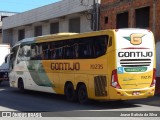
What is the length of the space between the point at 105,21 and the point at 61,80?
1186 centimetres

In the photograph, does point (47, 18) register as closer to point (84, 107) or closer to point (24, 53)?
point (24, 53)

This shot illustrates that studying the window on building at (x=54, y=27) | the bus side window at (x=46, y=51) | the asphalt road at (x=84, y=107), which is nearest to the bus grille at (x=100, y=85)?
the asphalt road at (x=84, y=107)

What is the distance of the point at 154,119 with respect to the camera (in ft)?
39.9

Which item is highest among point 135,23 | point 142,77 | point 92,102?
point 135,23

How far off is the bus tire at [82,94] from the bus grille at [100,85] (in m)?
0.92

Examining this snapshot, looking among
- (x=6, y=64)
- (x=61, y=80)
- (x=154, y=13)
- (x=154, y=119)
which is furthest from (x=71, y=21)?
(x=154, y=119)

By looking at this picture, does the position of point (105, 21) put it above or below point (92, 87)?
above

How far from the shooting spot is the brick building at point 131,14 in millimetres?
23516

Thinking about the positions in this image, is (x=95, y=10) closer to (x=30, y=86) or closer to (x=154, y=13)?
(x=154, y=13)

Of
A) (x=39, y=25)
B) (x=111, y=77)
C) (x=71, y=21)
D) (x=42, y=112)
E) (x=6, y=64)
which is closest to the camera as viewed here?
(x=42, y=112)

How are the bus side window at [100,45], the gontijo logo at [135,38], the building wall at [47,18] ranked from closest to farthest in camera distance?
the gontijo logo at [135,38]
the bus side window at [100,45]
the building wall at [47,18]

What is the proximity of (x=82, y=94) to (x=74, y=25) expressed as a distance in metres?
18.0

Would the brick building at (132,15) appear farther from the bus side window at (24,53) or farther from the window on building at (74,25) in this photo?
the bus side window at (24,53)

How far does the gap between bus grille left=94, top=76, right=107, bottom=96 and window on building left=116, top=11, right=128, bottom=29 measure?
38.2 ft
